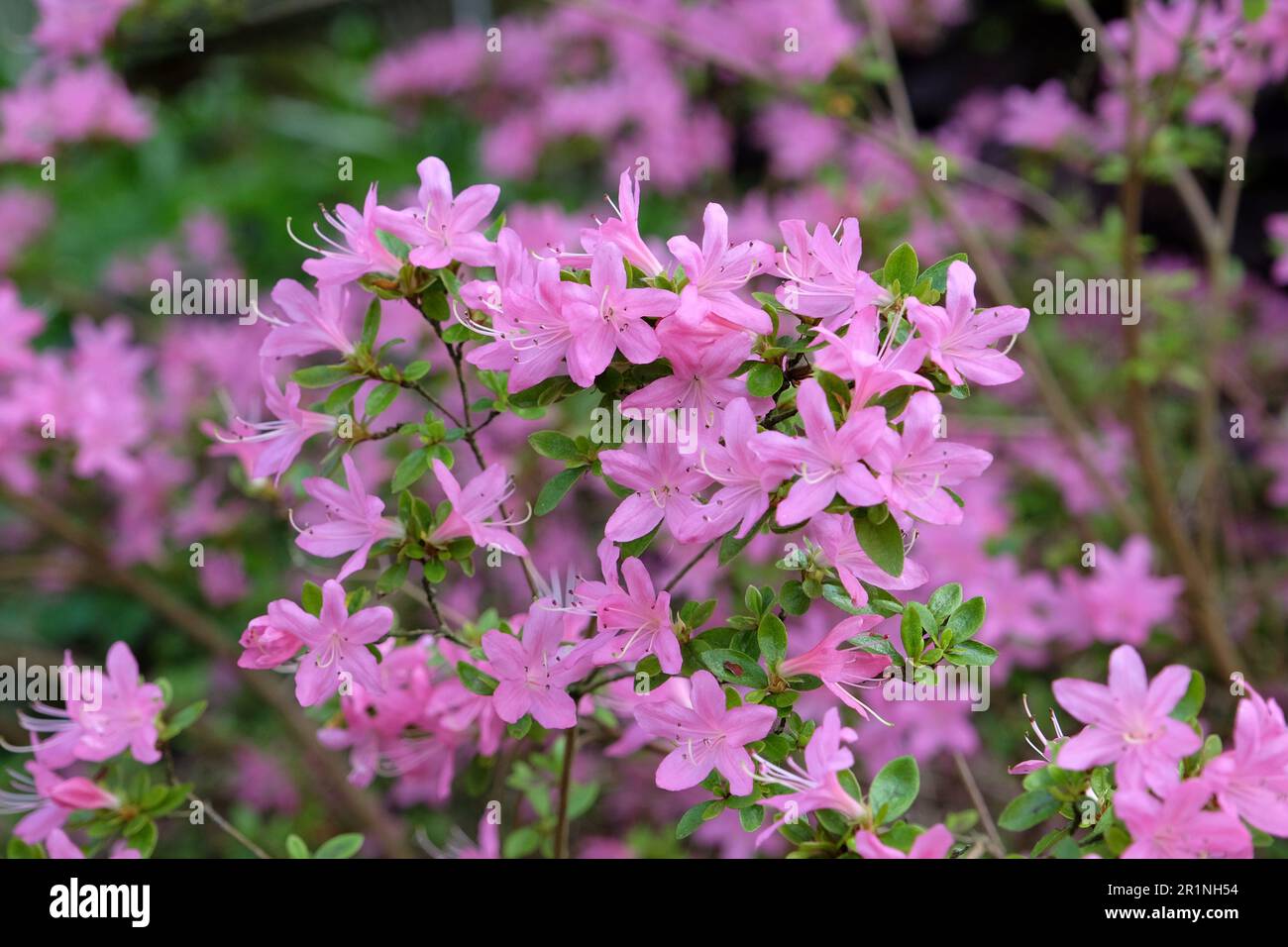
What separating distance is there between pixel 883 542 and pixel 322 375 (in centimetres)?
69

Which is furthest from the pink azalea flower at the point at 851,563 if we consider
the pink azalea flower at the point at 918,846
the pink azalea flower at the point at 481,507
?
the pink azalea flower at the point at 481,507

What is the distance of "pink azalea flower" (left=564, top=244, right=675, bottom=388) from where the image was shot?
3.45ft

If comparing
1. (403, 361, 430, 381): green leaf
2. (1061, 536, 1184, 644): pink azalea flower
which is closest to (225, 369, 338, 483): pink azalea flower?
(403, 361, 430, 381): green leaf

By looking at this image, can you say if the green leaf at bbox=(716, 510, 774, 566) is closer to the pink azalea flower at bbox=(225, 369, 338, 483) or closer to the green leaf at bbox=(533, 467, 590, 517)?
the green leaf at bbox=(533, 467, 590, 517)

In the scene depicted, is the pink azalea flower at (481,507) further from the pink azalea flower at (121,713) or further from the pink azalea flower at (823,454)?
the pink azalea flower at (121,713)

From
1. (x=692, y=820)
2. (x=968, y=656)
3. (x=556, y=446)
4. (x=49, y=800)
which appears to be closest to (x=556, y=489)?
(x=556, y=446)

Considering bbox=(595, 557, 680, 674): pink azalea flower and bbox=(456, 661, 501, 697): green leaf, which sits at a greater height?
bbox=(595, 557, 680, 674): pink azalea flower

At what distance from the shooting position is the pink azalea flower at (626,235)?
111cm

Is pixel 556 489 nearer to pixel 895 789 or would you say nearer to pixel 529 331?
pixel 529 331

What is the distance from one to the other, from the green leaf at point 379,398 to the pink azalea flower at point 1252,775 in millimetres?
950

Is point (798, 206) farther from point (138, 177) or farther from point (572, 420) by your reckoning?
point (138, 177)

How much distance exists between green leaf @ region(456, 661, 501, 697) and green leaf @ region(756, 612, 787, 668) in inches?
12.6

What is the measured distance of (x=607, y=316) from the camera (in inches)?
41.8

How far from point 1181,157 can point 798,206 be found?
1046 mm
